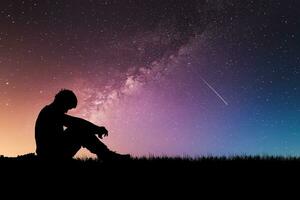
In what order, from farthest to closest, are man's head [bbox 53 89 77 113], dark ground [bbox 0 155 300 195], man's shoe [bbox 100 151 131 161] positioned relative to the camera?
man's shoe [bbox 100 151 131 161]
man's head [bbox 53 89 77 113]
dark ground [bbox 0 155 300 195]

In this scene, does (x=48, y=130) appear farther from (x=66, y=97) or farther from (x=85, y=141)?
(x=85, y=141)

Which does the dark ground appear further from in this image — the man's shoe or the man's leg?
the man's leg

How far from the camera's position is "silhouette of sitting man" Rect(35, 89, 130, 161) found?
945 cm

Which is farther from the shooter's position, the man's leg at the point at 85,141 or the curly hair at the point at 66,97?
the man's leg at the point at 85,141

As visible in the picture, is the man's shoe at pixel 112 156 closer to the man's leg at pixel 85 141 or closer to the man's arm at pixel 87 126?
the man's leg at pixel 85 141

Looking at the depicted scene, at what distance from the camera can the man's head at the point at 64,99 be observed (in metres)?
9.37

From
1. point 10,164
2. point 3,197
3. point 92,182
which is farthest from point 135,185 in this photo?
point 10,164

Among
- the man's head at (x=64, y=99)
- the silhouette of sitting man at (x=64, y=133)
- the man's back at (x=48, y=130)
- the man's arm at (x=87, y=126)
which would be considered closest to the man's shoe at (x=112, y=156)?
the silhouette of sitting man at (x=64, y=133)

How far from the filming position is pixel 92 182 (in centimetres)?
827

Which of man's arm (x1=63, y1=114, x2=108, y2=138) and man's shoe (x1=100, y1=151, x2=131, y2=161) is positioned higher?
man's arm (x1=63, y1=114, x2=108, y2=138)

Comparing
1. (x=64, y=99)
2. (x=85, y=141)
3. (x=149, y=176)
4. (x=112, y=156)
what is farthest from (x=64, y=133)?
(x=149, y=176)

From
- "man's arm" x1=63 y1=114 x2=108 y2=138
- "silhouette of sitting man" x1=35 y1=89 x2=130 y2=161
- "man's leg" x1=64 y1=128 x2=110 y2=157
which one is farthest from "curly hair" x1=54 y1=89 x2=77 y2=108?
"man's leg" x1=64 y1=128 x2=110 y2=157

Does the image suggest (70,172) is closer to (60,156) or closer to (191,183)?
(60,156)

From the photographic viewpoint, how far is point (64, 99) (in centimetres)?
935
